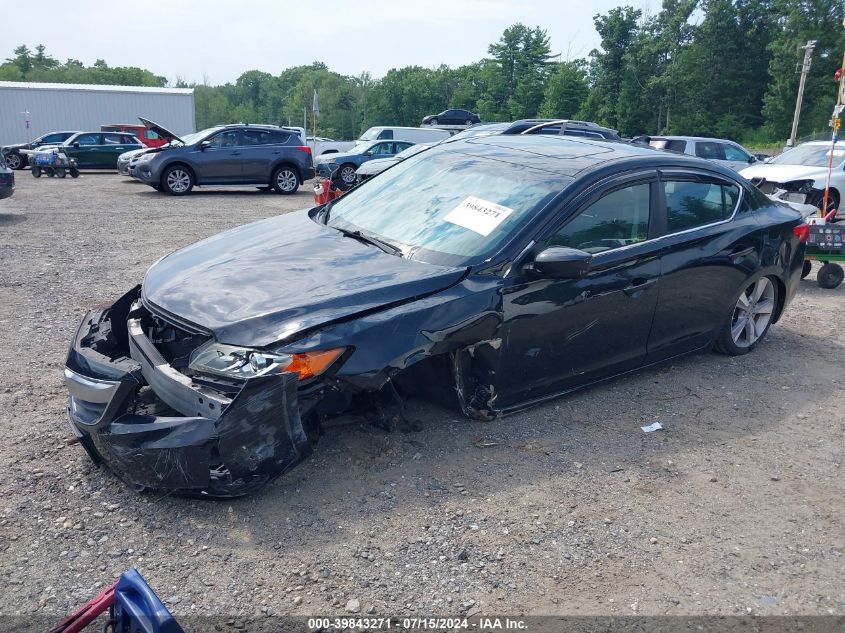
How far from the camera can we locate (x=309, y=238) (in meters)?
4.42

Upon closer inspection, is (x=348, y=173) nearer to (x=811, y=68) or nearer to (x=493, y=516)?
(x=493, y=516)

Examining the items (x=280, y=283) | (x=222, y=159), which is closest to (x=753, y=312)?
(x=280, y=283)

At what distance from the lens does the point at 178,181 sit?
17.3 meters

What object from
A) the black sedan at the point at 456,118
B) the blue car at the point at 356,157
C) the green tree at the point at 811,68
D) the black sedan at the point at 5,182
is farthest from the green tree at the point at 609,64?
the black sedan at the point at 5,182

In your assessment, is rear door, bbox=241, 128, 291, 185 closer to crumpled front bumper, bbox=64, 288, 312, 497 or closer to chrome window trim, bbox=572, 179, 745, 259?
chrome window trim, bbox=572, 179, 745, 259

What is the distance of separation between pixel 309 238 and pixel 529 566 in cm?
236

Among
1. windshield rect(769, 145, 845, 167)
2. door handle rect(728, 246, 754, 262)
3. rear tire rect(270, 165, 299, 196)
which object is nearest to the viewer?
door handle rect(728, 246, 754, 262)

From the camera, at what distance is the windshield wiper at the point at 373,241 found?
4.16m

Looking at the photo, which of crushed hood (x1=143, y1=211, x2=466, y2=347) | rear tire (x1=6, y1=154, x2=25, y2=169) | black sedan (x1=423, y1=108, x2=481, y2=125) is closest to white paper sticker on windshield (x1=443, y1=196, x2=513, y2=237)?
crushed hood (x1=143, y1=211, x2=466, y2=347)

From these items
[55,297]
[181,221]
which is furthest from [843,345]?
[181,221]

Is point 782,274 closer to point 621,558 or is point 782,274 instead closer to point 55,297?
point 621,558

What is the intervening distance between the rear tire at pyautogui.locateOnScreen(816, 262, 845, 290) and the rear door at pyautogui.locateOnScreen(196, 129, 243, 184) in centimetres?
1341

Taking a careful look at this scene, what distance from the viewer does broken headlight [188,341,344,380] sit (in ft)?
10.6

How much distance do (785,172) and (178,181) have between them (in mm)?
13257
